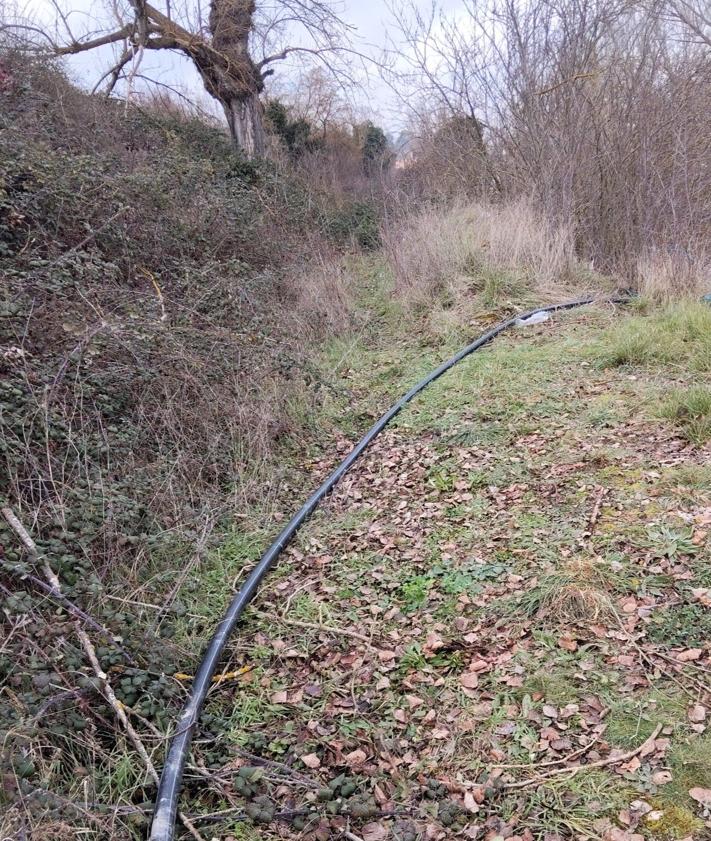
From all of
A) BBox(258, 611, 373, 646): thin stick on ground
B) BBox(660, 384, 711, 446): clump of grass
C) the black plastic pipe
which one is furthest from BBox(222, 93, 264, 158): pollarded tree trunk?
BBox(258, 611, 373, 646): thin stick on ground

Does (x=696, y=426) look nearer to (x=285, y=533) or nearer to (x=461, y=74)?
(x=285, y=533)

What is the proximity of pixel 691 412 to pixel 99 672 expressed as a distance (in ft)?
12.0

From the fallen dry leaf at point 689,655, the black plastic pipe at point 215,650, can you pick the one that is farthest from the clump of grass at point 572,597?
the black plastic pipe at point 215,650

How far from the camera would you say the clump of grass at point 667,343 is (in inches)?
175

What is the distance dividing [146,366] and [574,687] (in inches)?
123

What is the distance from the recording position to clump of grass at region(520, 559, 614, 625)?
7.69 ft

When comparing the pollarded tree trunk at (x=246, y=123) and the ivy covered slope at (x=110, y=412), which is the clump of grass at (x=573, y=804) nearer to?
the ivy covered slope at (x=110, y=412)

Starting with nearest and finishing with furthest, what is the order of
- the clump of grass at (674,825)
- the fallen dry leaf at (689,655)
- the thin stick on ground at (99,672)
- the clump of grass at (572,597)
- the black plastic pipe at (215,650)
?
the clump of grass at (674,825)
the black plastic pipe at (215,650)
the thin stick on ground at (99,672)
the fallen dry leaf at (689,655)
the clump of grass at (572,597)

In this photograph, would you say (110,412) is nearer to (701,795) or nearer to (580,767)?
(580,767)

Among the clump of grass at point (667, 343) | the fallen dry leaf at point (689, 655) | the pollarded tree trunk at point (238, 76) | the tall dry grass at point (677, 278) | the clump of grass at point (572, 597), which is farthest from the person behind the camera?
the pollarded tree trunk at point (238, 76)

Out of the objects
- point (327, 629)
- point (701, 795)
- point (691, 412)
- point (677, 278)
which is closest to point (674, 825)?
point (701, 795)

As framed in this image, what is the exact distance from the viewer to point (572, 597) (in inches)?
94.3

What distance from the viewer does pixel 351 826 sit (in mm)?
1806

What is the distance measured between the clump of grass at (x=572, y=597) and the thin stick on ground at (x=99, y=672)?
5.20 feet
